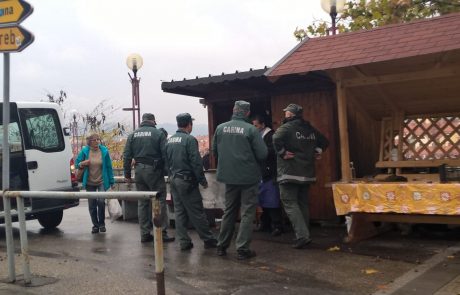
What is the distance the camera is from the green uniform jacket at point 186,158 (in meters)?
6.44

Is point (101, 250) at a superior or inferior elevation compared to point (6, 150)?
inferior

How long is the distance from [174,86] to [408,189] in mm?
4164

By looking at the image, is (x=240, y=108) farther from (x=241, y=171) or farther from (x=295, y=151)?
(x=295, y=151)

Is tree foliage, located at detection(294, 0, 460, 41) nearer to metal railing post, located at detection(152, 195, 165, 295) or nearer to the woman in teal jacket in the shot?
the woman in teal jacket

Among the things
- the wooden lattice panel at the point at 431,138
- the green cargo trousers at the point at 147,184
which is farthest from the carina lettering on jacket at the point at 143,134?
the wooden lattice panel at the point at 431,138

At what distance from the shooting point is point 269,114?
8.84 metres

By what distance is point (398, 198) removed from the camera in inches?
238

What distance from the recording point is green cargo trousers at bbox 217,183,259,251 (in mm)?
5887

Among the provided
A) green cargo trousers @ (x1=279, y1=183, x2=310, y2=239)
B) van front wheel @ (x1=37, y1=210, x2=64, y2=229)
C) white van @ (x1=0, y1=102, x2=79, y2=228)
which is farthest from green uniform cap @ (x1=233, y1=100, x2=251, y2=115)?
van front wheel @ (x1=37, y1=210, x2=64, y2=229)

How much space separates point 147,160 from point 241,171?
1654 millimetres

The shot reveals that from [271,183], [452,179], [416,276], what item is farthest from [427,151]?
[416,276]

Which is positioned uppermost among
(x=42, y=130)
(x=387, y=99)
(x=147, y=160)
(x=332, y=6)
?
(x=332, y=6)

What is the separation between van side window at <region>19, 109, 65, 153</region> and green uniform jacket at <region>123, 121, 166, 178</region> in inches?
80.7

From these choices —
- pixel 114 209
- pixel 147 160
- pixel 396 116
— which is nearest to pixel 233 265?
pixel 147 160
